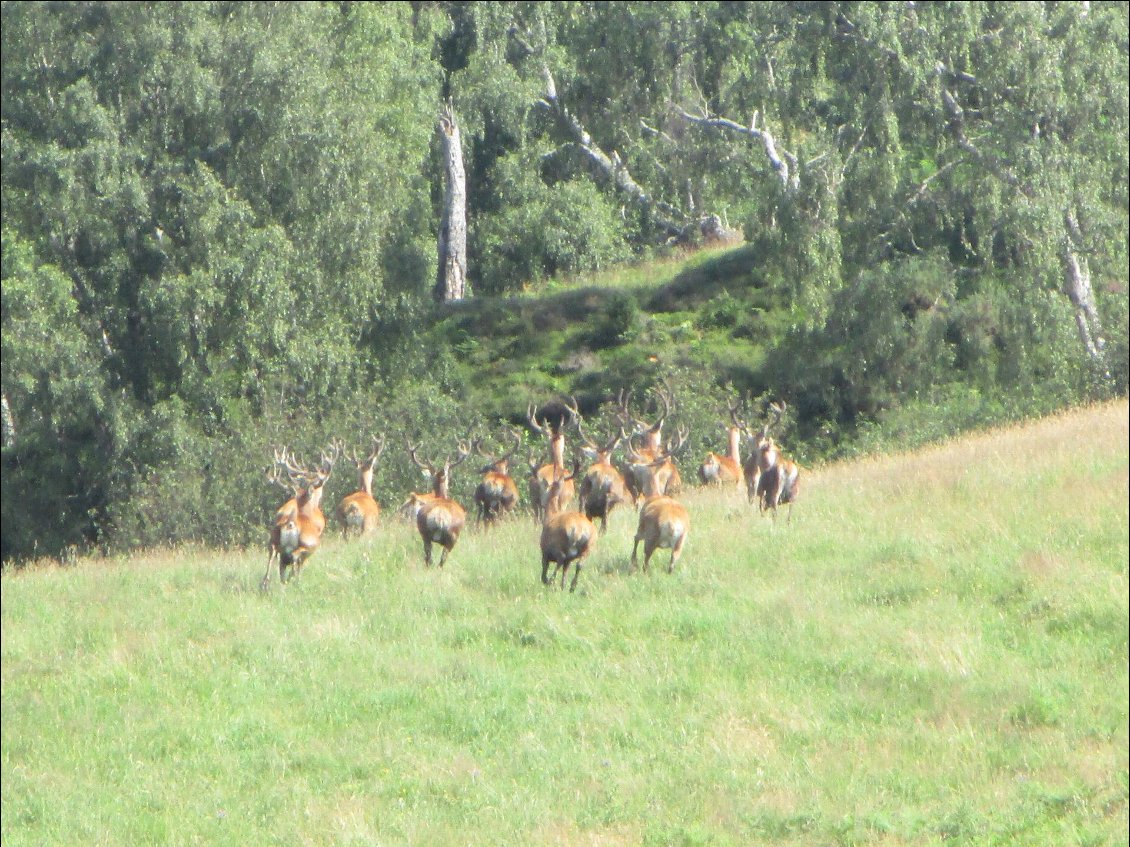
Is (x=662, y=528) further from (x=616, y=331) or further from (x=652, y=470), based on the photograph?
(x=616, y=331)

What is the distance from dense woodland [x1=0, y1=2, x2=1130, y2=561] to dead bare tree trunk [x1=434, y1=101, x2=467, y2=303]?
475 centimetres

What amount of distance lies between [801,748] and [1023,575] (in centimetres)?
429

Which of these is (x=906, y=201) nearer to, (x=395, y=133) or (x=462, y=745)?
(x=395, y=133)

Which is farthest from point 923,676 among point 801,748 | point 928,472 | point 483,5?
point 483,5

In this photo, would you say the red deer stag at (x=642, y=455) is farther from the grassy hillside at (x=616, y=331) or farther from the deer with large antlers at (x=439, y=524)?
the grassy hillside at (x=616, y=331)

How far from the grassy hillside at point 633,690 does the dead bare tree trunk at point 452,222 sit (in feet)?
76.5

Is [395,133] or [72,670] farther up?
[395,133]

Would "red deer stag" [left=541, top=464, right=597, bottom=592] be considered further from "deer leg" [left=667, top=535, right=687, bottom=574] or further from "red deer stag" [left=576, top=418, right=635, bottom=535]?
"red deer stag" [left=576, top=418, right=635, bottom=535]

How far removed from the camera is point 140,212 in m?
32.1

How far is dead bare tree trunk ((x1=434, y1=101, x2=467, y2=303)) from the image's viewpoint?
41781 millimetres

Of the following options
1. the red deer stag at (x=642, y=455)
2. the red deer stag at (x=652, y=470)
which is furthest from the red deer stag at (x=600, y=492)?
the red deer stag at (x=642, y=455)

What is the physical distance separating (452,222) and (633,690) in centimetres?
3028

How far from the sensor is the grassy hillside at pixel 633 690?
11094 millimetres

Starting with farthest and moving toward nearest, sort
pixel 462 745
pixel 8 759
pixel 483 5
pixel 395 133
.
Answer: pixel 483 5 < pixel 395 133 < pixel 8 759 < pixel 462 745
